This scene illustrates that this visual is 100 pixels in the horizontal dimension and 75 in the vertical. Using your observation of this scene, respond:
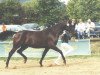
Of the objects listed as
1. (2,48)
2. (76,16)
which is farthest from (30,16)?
(2,48)

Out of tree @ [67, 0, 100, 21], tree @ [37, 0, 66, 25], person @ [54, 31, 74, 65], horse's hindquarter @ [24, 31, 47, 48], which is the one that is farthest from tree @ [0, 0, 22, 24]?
horse's hindquarter @ [24, 31, 47, 48]

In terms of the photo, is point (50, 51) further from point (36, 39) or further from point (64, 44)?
point (36, 39)

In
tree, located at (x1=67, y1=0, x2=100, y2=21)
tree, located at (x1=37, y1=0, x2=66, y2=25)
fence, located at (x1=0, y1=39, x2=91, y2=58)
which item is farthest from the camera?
tree, located at (x1=67, y1=0, x2=100, y2=21)

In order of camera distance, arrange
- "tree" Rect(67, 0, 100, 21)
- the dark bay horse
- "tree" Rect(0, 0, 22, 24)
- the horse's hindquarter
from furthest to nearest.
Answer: "tree" Rect(0, 0, 22, 24) → "tree" Rect(67, 0, 100, 21) → the horse's hindquarter → the dark bay horse

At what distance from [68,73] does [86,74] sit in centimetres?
80

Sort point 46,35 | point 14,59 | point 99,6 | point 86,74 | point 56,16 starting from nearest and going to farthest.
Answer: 1. point 86,74
2. point 46,35
3. point 14,59
4. point 56,16
5. point 99,6

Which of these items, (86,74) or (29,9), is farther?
(29,9)

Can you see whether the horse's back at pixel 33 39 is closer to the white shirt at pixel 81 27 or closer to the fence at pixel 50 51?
the fence at pixel 50 51

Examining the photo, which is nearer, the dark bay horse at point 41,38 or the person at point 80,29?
the dark bay horse at point 41,38

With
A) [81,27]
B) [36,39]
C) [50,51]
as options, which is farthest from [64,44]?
[81,27]

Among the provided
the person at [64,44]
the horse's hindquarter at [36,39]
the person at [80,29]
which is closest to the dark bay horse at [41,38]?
the horse's hindquarter at [36,39]

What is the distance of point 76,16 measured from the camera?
56.2 meters

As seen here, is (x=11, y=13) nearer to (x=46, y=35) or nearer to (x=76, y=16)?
(x=76, y=16)

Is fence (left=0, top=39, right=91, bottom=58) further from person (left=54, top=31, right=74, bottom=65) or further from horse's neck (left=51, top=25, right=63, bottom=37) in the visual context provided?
horse's neck (left=51, top=25, right=63, bottom=37)
